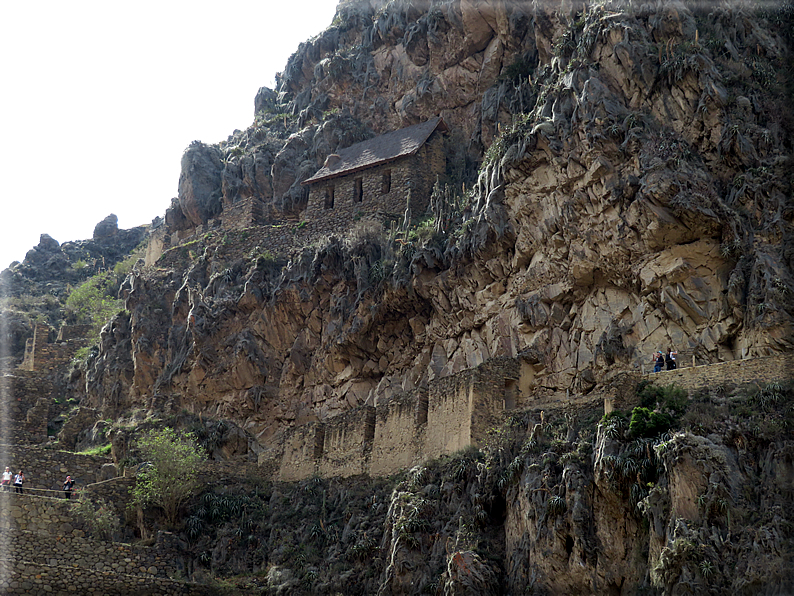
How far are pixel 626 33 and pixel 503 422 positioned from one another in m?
18.5

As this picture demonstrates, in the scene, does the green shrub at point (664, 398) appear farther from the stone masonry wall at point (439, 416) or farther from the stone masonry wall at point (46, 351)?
the stone masonry wall at point (46, 351)

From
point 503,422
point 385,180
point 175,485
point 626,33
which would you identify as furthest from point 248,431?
point 626,33

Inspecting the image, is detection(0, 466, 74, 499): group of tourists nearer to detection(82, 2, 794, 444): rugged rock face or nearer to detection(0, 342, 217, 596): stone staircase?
detection(0, 342, 217, 596): stone staircase

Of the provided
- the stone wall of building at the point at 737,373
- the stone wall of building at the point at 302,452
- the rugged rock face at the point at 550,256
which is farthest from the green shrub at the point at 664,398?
the stone wall of building at the point at 302,452

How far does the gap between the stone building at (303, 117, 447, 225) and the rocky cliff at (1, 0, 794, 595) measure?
4.96ft

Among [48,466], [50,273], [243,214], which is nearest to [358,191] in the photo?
[243,214]

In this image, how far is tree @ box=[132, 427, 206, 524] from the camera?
42000 millimetres

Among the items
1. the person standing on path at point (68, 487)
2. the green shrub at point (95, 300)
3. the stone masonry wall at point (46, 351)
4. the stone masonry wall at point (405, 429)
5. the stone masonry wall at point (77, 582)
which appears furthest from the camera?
the green shrub at point (95, 300)

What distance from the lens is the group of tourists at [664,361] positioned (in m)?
35.8

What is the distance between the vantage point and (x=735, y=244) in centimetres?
3766

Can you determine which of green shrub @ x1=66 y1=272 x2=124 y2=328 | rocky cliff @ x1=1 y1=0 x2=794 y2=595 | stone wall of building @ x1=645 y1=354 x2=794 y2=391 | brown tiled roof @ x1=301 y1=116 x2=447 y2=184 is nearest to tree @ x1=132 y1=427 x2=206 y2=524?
rocky cliff @ x1=1 y1=0 x2=794 y2=595

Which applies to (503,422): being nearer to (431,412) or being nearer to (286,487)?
(431,412)

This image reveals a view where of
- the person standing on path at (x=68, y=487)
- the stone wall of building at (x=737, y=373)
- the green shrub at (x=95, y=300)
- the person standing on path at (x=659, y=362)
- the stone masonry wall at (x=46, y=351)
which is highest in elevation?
the green shrub at (x=95, y=300)

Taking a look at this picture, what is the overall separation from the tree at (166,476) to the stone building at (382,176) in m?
20.0
